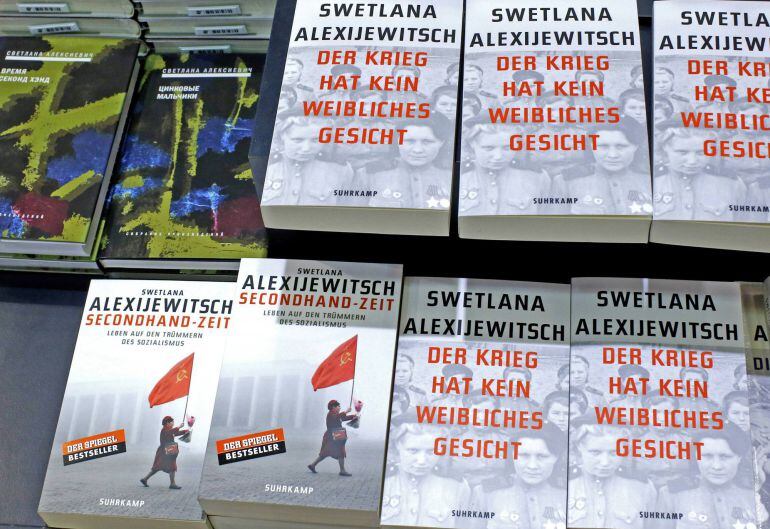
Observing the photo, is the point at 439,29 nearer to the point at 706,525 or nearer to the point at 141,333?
the point at 141,333

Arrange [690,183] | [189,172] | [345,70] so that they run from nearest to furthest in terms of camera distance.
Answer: [690,183], [345,70], [189,172]

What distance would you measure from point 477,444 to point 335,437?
178 millimetres

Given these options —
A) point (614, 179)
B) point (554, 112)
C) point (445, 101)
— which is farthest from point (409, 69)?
point (614, 179)

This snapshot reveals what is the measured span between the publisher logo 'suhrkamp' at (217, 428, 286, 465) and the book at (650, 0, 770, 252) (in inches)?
20.8

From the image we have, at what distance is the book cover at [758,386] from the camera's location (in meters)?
1.06

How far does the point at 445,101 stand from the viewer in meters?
1.09

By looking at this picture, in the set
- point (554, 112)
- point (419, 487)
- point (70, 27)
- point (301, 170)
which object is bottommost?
point (419, 487)

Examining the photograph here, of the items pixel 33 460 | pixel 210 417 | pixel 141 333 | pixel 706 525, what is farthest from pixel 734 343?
pixel 33 460

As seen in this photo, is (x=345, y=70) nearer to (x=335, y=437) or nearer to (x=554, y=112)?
(x=554, y=112)

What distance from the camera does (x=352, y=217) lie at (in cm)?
106

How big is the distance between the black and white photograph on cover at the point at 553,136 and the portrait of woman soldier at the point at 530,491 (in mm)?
296

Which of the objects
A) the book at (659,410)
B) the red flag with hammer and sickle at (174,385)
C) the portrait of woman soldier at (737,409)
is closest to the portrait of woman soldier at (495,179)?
the book at (659,410)

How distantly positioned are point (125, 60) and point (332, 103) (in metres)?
0.53

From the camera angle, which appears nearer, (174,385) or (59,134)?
(174,385)
